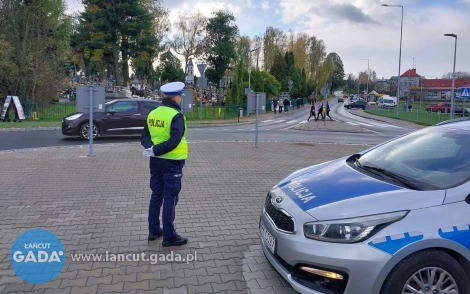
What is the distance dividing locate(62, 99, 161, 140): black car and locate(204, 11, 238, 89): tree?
48.1 m

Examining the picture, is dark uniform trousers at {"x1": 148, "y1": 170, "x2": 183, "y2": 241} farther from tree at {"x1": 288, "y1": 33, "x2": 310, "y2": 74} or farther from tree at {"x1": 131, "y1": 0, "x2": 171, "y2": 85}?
tree at {"x1": 288, "y1": 33, "x2": 310, "y2": 74}

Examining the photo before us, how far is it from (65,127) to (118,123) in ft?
5.90

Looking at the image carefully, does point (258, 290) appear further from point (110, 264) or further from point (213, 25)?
point (213, 25)

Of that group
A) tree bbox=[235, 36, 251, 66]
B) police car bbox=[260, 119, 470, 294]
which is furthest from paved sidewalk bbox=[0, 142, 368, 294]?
tree bbox=[235, 36, 251, 66]

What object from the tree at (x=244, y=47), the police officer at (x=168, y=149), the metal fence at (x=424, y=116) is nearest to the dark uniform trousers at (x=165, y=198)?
the police officer at (x=168, y=149)

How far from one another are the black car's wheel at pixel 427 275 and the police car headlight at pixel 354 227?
0.30 m

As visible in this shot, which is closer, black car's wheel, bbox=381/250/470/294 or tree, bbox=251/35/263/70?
black car's wheel, bbox=381/250/470/294

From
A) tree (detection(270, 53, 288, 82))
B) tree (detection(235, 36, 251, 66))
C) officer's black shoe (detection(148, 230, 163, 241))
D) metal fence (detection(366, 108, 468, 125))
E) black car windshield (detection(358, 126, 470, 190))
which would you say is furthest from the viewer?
tree (detection(235, 36, 251, 66))

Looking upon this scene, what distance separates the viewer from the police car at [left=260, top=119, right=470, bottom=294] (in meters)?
3.05

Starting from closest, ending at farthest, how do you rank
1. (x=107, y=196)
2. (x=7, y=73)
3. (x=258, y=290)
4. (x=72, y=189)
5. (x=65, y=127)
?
(x=258, y=290) < (x=107, y=196) < (x=72, y=189) < (x=65, y=127) < (x=7, y=73)

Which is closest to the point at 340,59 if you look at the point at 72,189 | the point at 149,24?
the point at 149,24

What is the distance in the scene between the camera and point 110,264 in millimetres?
4223

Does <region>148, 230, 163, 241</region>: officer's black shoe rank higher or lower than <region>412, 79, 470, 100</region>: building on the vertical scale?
lower

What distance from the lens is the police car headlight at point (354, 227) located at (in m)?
3.12
